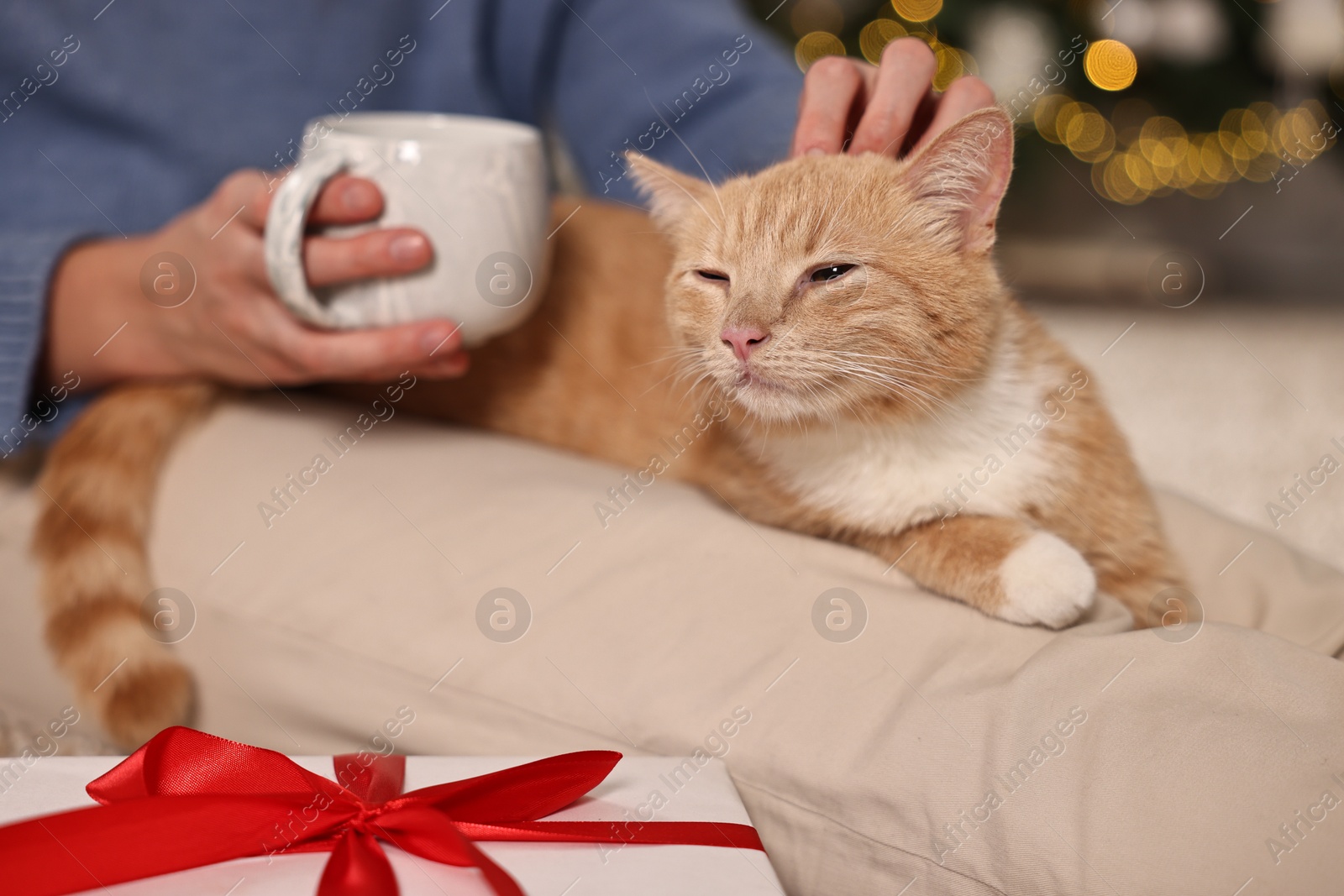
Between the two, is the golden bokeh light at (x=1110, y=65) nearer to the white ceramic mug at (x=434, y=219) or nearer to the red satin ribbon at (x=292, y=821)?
the white ceramic mug at (x=434, y=219)

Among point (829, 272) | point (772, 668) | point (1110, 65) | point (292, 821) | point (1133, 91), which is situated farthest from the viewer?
point (1133, 91)

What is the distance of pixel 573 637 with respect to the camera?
857 mm

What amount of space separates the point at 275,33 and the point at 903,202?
98cm

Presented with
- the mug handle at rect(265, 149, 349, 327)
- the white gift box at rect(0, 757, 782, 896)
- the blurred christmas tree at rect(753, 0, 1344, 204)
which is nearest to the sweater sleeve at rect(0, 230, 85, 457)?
the mug handle at rect(265, 149, 349, 327)

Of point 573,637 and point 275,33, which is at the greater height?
point 275,33

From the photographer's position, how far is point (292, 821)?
1.96 feet

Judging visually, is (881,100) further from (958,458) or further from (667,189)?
(958,458)

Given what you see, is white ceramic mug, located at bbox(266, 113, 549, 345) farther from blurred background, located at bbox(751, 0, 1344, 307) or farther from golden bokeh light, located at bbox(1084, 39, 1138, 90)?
golden bokeh light, located at bbox(1084, 39, 1138, 90)

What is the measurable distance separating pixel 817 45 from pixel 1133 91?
3.54 feet

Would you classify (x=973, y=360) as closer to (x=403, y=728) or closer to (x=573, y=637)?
(x=573, y=637)

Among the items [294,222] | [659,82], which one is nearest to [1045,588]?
[294,222]

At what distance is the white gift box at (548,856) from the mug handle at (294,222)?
0.48m

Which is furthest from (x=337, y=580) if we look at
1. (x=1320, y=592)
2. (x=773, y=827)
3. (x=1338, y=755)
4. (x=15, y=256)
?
(x=1320, y=592)

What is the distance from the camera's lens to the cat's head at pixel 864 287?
880mm
